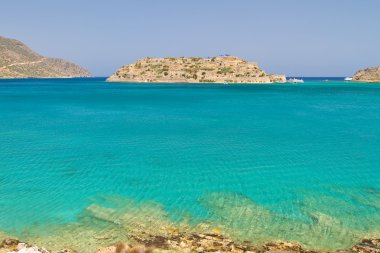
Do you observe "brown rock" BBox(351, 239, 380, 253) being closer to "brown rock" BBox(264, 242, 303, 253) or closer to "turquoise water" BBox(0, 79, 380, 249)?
"turquoise water" BBox(0, 79, 380, 249)

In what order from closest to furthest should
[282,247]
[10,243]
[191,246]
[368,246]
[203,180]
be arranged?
[191,246], [282,247], [10,243], [368,246], [203,180]

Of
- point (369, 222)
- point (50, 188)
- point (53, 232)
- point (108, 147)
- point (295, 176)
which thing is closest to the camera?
point (53, 232)

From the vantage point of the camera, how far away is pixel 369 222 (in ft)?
65.0

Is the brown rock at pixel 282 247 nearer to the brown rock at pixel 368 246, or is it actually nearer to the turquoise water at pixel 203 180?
the turquoise water at pixel 203 180

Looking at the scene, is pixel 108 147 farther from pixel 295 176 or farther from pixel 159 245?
pixel 159 245

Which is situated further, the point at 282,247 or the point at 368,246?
the point at 368,246

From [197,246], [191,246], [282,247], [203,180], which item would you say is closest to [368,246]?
[282,247]

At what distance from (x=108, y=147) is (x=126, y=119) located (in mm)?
24098

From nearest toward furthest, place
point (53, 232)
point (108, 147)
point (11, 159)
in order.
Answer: point (53, 232) → point (11, 159) → point (108, 147)

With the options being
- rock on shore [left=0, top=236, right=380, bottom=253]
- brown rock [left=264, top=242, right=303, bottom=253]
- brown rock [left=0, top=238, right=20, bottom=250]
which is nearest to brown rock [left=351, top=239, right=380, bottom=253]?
rock on shore [left=0, top=236, right=380, bottom=253]

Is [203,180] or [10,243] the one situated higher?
[203,180]

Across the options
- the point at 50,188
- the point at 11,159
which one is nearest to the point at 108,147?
the point at 11,159

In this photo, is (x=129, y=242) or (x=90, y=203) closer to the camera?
(x=129, y=242)

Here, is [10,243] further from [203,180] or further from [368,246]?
[368,246]
